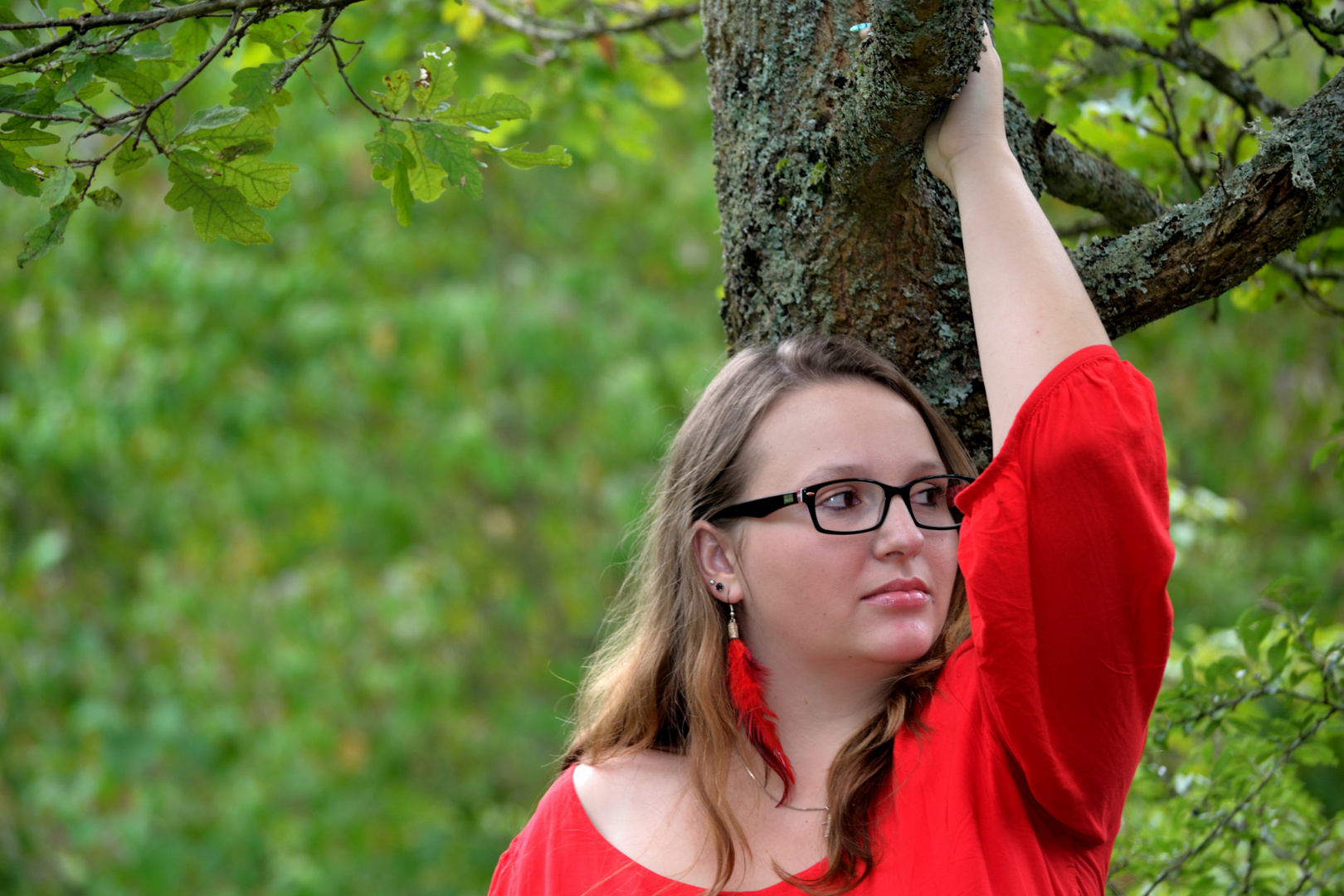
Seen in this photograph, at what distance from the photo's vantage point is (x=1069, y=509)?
0.98 m

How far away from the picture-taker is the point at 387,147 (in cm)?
121

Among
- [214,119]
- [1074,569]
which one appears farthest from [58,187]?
[1074,569]

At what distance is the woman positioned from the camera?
3.29ft

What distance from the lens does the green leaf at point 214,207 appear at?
3.89 feet

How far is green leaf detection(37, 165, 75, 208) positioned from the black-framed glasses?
0.82 metres

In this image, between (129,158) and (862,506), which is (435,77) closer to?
(129,158)

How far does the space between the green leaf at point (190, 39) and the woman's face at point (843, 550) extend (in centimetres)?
84

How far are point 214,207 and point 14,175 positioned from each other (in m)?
0.20

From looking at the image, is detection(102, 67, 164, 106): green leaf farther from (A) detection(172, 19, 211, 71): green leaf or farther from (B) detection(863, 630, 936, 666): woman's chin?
(B) detection(863, 630, 936, 666): woman's chin

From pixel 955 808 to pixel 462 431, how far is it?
15.5ft

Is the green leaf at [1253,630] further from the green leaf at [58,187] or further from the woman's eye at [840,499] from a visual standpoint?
the green leaf at [58,187]

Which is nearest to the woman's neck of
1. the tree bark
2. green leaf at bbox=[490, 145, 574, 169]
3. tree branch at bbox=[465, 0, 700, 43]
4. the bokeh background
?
the tree bark

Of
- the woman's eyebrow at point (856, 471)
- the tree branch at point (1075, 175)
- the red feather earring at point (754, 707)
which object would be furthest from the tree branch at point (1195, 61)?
the red feather earring at point (754, 707)

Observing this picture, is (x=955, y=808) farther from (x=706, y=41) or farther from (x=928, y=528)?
(x=706, y=41)
